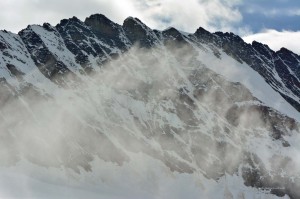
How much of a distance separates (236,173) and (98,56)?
6663cm

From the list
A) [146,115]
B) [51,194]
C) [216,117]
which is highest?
[216,117]

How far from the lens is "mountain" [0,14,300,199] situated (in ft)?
479

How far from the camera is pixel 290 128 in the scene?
644 ft

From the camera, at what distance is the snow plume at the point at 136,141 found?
14412 centimetres

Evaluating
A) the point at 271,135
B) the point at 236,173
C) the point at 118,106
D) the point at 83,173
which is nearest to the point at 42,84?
the point at 118,106

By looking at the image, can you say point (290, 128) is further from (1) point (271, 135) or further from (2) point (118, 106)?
(2) point (118, 106)

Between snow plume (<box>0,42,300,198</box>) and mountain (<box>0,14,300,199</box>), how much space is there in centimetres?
34

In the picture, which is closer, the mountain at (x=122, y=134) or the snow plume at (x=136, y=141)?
the snow plume at (x=136, y=141)

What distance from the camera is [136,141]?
166375mm

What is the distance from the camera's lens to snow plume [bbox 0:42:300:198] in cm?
14412

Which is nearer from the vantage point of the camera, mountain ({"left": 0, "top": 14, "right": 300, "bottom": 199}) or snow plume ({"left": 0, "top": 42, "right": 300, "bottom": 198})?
snow plume ({"left": 0, "top": 42, "right": 300, "bottom": 198})

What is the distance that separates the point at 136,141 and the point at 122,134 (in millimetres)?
4768

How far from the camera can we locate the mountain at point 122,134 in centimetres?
14600

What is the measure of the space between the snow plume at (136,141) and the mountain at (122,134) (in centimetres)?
34
